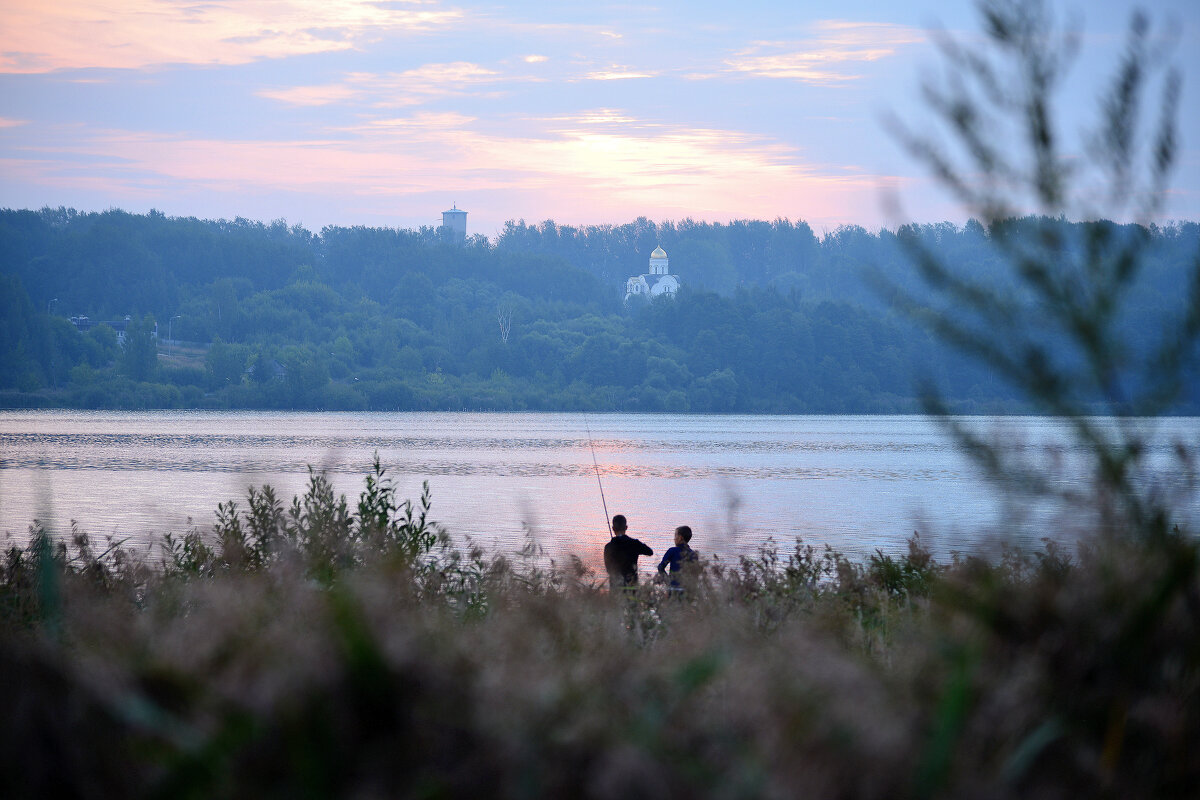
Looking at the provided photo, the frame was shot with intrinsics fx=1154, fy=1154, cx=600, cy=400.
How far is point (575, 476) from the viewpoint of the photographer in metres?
52.8

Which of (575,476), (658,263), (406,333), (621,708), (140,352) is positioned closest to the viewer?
(621,708)

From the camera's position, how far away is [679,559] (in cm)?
1053

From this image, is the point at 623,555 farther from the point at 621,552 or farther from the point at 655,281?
the point at 655,281

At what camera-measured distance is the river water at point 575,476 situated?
9086 mm

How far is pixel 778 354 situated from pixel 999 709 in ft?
413

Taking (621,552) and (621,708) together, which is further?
(621,552)

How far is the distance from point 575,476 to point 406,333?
3288 inches

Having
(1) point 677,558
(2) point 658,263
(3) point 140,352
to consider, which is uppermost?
(2) point 658,263

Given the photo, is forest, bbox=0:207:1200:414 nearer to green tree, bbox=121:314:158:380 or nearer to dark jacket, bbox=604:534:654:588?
green tree, bbox=121:314:158:380

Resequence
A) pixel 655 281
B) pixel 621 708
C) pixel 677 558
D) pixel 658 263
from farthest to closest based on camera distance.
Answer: pixel 658 263 < pixel 655 281 < pixel 677 558 < pixel 621 708

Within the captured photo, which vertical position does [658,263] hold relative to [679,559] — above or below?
above

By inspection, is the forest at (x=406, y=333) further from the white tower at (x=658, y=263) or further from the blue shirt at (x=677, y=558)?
the blue shirt at (x=677, y=558)

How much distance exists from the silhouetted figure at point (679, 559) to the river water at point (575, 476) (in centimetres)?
28

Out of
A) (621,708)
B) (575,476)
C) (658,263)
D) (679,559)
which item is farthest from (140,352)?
(621,708)
